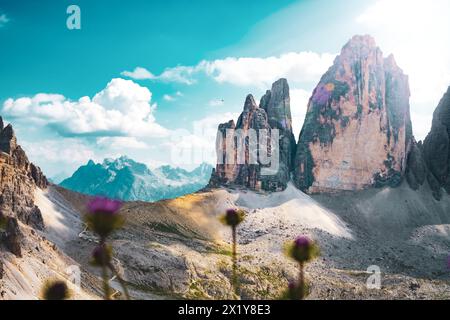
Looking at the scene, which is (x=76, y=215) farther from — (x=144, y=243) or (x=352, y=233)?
(x=352, y=233)

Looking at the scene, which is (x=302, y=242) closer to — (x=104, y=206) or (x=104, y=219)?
(x=104, y=219)

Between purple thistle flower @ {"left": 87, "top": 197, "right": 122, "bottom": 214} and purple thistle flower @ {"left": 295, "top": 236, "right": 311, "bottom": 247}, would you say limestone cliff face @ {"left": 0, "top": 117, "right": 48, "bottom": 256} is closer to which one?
purple thistle flower @ {"left": 87, "top": 197, "right": 122, "bottom": 214}

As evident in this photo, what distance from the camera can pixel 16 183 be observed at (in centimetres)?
9025

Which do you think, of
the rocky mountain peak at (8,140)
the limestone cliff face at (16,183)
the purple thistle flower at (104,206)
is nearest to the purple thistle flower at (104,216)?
the purple thistle flower at (104,206)

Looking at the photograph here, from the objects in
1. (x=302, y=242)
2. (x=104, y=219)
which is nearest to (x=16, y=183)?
(x=104, y=219)

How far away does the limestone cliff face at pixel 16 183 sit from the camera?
86.1 m

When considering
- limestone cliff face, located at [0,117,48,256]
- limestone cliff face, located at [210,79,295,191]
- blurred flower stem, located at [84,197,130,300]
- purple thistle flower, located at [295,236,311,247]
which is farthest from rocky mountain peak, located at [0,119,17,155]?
limestone cliff face, located at [210,79,295,191]

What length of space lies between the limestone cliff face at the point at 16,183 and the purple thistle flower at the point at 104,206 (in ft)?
206

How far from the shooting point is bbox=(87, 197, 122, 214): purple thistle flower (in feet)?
50.1

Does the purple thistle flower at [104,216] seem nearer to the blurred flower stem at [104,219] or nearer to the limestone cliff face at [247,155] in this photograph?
the blurred flower stem at [104,219]

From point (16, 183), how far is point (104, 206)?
8391cm

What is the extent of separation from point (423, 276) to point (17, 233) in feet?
355

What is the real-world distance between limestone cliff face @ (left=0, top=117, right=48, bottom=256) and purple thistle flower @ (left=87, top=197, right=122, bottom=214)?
206 ft
